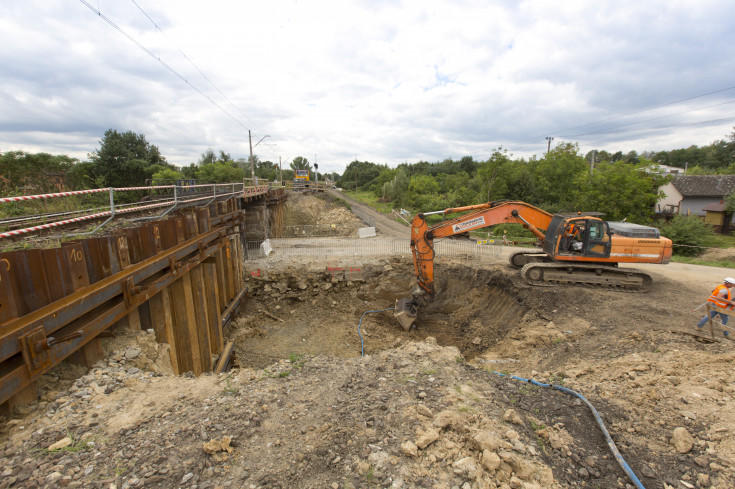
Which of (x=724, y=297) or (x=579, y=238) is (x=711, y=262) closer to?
(x=579, y=238)

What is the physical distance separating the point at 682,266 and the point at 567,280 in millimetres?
8290

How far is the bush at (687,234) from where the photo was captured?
63.8 ft

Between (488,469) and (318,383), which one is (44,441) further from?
(488,469)

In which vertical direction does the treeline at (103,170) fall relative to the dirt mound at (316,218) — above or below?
above

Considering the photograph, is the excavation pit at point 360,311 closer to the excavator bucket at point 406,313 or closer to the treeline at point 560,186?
the excavator bucket at point 406,313

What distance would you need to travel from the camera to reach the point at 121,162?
3809cm

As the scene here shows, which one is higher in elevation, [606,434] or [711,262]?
[606,434]

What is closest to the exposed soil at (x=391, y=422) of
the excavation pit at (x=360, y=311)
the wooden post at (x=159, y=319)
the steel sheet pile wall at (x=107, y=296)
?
the steel sheet pile wall at (x=107, y=296)

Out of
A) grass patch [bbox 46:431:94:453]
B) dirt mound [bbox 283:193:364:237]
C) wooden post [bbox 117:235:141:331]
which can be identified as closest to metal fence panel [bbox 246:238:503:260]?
dirt mound [bbox 283:193:364:237]

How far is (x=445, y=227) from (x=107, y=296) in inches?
367

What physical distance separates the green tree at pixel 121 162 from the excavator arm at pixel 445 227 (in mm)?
37681

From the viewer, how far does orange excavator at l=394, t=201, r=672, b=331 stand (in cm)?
1035

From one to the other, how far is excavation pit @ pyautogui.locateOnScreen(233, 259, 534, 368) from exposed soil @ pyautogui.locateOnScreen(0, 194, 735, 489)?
393 centimetres

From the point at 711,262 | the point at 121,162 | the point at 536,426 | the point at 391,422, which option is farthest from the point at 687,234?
the point at 121,162
